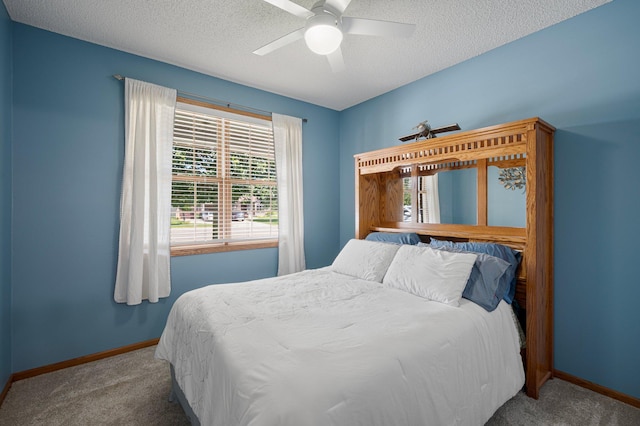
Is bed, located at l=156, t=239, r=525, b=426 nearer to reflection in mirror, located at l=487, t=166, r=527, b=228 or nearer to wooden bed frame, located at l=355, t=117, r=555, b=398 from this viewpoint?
wooden bed frame, located at l=355, t=117, r=555, b=398

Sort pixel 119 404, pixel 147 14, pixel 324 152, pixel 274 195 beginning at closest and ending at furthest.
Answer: pixel 119 404 → pixel 147 14 → pixel 274 195 → pixel 324 152

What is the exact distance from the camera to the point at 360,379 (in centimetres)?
115

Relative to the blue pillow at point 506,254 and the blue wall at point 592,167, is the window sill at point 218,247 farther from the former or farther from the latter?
the blue wall at point 592,167

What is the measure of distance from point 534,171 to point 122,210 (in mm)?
3348

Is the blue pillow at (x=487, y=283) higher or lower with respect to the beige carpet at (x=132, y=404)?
higher

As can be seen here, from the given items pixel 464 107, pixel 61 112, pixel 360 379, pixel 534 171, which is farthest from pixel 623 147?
pixel 61 112

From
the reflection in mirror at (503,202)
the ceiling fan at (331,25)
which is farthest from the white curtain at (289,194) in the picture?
the reflection in mirror at (503,202)

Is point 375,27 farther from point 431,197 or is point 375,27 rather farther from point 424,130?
point 431,197

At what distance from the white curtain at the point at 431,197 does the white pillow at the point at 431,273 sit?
722 millimetres

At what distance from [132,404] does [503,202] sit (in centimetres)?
319

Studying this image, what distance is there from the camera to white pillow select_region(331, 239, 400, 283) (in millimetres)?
2553

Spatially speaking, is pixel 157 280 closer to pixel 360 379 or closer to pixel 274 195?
pixel 274 195

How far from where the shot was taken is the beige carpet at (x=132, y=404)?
1.83 meters

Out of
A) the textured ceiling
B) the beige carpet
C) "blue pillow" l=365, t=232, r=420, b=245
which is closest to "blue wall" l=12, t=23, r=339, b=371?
the textured ceiling
